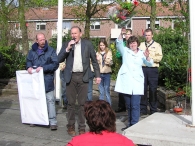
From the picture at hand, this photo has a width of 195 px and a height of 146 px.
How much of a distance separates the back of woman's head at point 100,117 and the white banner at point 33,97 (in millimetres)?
3895

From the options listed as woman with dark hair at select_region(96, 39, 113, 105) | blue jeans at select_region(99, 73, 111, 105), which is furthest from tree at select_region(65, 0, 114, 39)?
blue jeans at select_region(99, 73, 111, 105)

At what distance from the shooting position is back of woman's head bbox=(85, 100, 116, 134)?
280 centimetres

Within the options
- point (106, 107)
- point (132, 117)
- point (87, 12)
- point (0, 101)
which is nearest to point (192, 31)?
point (132, 117)

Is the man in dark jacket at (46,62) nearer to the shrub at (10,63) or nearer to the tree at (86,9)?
the shrub at (10,63)

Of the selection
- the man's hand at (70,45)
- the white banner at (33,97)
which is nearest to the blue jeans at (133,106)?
the man's hand at (70,45)

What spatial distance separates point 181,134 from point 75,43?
2605 millimetres

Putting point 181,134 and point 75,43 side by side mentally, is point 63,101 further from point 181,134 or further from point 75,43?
point 181,134

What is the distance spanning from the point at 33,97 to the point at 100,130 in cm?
433

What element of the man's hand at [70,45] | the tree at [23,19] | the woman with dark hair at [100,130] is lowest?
the woman with dark hair at [100,130]

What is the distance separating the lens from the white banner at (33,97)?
676 centimetres

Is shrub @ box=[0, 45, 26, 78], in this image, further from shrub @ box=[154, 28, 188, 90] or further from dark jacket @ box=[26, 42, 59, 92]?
dark jacket @ box=[26, 42, 59, 92]

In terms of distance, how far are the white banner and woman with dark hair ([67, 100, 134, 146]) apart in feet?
12.8

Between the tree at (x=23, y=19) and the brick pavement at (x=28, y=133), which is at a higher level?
the tree at (x=23, y=19)

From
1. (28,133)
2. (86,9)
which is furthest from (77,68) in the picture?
(86,9)
